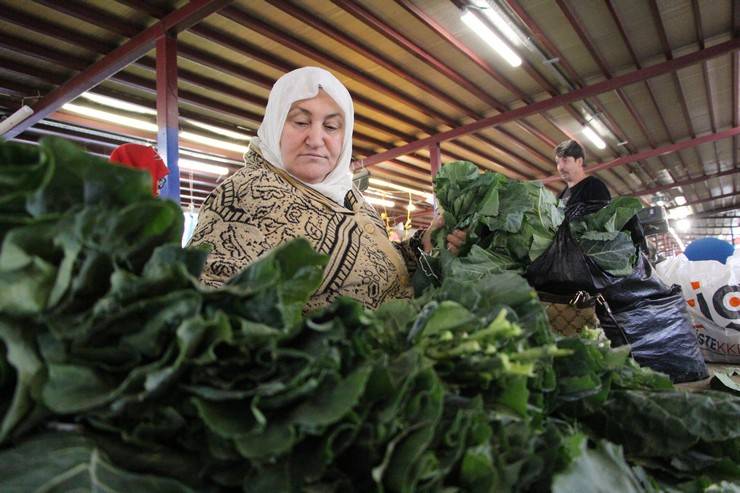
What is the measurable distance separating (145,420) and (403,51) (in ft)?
21.1

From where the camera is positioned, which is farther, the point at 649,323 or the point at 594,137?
the point at 594,137

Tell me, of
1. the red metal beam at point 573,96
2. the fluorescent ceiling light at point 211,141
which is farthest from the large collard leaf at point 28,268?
the red metal beam at point 573,96

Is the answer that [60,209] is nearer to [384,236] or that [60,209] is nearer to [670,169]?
[384,236]

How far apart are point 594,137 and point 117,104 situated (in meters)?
9.02

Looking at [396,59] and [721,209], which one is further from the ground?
[721,209]

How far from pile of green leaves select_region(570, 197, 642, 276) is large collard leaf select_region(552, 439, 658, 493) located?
1.49 metres

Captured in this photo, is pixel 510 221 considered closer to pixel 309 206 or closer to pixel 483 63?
pixel 309 206

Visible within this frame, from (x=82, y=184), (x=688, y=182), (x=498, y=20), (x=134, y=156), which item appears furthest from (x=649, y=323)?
(x=688, y=182)

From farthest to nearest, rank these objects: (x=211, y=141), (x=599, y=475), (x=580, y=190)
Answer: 1. (x=211, y=141)
2. (x=580, y=190)
3. (x=599, y=475)

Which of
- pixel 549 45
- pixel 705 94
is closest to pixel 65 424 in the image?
pixel 549 45

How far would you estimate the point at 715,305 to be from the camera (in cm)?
319

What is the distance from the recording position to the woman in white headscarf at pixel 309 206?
1.47 m

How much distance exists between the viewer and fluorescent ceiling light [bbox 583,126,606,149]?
9.67 metres

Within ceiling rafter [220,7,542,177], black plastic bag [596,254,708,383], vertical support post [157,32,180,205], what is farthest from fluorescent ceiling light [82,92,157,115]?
black plastic bag [596,254,708,383]
